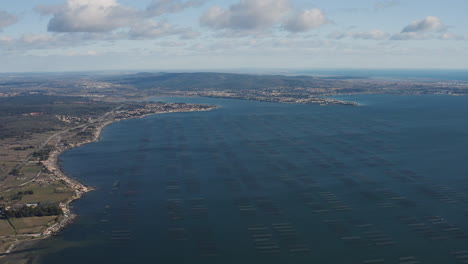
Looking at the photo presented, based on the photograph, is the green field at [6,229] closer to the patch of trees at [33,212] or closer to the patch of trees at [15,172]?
the patch of trees at [33,212]

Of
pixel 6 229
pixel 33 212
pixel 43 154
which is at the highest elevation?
pixel 43 154

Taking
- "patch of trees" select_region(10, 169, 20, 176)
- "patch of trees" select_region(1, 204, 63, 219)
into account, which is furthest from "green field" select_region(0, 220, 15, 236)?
"patch of trees" select_region(10, 169, 20, 176)

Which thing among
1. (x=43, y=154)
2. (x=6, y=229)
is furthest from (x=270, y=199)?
(x=43, y=154)

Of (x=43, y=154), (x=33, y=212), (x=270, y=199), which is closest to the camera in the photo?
(x=33, y=212)

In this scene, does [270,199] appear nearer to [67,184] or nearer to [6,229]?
[67,184]

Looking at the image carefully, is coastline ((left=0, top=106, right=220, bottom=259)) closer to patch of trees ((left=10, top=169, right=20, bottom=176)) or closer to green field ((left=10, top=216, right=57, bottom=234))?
green field ((left=10, top=216, right=57, bottom=234))
